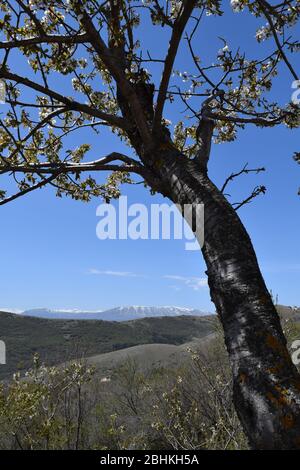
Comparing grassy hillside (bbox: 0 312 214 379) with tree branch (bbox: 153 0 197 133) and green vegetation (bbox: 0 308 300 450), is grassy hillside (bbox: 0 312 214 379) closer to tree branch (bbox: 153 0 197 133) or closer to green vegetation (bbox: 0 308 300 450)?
green vegetation (bbox: 0 308 300 450)

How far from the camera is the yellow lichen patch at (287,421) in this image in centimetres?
266

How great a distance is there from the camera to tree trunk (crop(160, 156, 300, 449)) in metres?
2.72

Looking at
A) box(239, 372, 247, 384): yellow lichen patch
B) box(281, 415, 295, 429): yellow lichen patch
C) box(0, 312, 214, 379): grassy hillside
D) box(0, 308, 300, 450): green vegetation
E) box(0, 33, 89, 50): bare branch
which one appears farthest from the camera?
box(0, 312, 214, 379): grassy hillside

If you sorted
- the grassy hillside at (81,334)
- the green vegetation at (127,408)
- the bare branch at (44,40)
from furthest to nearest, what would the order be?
the grassy hillside at (81,334)
the green vegetation at (127,408)
the bare branch at (44,40)

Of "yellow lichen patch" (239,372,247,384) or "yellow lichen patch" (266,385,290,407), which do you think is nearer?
"yellow lichen patch" (266,385,290,407)

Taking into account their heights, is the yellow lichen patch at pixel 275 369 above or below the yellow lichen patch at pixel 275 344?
below

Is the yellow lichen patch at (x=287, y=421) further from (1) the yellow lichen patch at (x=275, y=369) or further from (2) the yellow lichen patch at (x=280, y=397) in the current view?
(1) the yellow lichen patch at (x=275, y=369)

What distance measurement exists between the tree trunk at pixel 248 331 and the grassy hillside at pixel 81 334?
83262 millimetres

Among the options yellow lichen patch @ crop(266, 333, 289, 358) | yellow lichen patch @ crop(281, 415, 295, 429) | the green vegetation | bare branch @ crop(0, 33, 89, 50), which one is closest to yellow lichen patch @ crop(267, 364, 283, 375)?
yellow lichen patch @ crop(266, 333, 289, 358)

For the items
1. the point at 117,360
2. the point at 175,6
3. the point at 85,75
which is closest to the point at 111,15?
the point at 175,6

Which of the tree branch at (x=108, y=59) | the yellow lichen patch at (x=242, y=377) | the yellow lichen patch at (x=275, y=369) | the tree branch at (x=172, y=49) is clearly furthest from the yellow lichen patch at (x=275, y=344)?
the tree branch at (x=108, y=59)

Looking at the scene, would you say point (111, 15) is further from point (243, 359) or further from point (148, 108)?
point (243, 359)

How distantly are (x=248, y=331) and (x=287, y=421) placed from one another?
0.63 meters

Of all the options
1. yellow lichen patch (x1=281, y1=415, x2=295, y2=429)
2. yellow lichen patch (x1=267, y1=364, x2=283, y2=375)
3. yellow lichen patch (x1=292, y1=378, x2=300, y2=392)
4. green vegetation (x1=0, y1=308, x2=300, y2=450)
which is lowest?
green vegetation (x1=0, y1=308, x2=300, y2=450)
